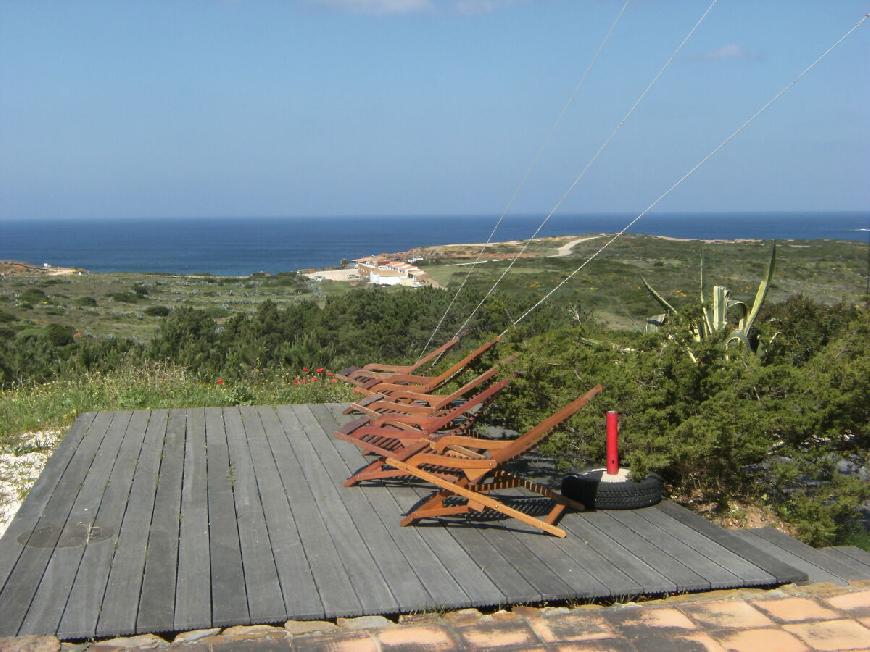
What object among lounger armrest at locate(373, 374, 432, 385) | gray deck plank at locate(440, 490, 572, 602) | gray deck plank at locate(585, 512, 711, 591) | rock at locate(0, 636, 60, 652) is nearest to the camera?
rock at locate(0, 636, 60, 652)

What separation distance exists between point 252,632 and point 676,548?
200cm

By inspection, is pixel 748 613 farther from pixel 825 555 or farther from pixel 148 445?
pixel 148 445

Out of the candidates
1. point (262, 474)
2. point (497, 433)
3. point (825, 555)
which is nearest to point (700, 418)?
point (825, 555)

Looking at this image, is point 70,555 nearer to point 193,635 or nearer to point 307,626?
point 193,635

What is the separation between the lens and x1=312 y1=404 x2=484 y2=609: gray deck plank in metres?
3.66

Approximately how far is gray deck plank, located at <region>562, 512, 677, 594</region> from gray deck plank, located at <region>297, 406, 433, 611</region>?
89 centimetres

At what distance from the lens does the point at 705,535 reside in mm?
4492

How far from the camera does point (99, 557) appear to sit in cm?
404

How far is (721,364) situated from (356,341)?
274 inches

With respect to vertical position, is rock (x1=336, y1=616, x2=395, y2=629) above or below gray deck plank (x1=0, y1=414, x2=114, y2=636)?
below

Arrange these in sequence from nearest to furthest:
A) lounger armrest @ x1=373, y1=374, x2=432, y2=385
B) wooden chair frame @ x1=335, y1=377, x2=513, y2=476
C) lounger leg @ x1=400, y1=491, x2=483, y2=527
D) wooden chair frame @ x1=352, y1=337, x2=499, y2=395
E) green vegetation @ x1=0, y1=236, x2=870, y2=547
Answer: lounger leg @ x1=400, y1=491, x2=483, y2=527 < wooden chair frame @ x1=335, y1=377, x2=513, y2=476 < green vegetation @ x1=0, y1=236, x2=870, y2=547 < wooden chair frame @ x1=352, y1=337, x2=499, y2=395 < lounger armrest @ x1=373, y1=374, x2=432, y2=385

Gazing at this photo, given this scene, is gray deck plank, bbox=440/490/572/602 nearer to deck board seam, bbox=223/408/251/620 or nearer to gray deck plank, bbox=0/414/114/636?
deck board seam, bbox=223/408/251/620

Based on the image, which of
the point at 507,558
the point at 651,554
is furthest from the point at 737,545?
the point at 507,558

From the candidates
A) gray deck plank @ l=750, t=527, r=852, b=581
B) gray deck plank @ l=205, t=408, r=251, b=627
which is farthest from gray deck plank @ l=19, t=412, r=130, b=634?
gray deck plank @ l=750, t=527, r=852, b=581
